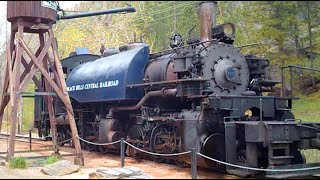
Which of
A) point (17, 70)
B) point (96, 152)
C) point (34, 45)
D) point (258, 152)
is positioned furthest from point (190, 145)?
point (34, 45)

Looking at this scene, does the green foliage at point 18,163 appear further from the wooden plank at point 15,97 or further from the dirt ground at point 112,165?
the wooden plank at point 15,97

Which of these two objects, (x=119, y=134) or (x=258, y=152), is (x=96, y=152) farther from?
(x=258, y=152)

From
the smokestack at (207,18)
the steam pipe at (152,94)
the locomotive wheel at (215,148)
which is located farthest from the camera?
the steam pipe at (152,94)

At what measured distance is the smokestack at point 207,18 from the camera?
9312 millimetres

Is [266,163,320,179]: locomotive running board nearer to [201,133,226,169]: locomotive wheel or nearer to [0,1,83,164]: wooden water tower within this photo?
[201,133,226,169]: locomotive wheel

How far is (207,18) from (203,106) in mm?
2022

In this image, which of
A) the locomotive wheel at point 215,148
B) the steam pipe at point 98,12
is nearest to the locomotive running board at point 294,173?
the locomotive wheel at point 215,148

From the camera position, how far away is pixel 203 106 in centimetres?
948

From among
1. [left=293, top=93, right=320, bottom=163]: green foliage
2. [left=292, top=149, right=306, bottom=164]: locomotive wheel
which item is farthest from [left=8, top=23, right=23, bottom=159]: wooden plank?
[left=293, top=93, right=320, bottom=163]: green foliage

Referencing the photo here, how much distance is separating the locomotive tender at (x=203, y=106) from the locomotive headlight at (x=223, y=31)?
2 centimetres

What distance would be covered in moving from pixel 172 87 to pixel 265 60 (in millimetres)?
2384

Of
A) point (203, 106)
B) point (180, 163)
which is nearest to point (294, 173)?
point (203, 106)

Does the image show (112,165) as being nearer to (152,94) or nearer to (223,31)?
(152,94)

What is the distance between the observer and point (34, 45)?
1298 inches
